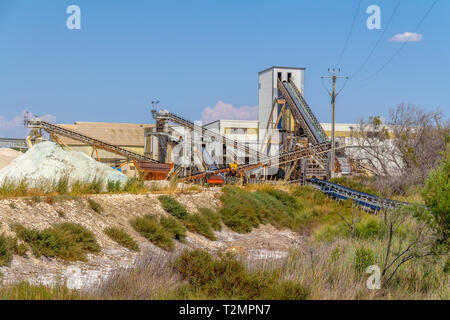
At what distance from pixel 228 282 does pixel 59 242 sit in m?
6.05

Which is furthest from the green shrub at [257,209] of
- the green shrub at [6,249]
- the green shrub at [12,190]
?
the green shrub at [6,249]

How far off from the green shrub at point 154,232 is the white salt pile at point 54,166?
4783mm

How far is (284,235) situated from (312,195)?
379 inches

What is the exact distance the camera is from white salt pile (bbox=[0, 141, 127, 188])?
2264 cm

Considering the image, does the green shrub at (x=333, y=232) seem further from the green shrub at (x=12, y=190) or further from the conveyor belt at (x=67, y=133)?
the conveyor belt at (x=67, y=133)

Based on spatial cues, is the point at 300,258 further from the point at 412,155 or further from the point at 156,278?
the point at 412,155

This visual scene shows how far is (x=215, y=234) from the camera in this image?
2158 cm

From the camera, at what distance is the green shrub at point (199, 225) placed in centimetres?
2033

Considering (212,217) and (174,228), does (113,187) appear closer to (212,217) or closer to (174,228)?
(212,217)

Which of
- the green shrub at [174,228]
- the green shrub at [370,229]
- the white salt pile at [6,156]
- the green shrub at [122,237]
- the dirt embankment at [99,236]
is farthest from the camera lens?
the white salt pile at [6,156]

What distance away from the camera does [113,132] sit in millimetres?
68125

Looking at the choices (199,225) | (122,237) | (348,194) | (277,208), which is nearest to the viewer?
(122,237)

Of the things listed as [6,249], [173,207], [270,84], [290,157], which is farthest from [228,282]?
[270,84]
